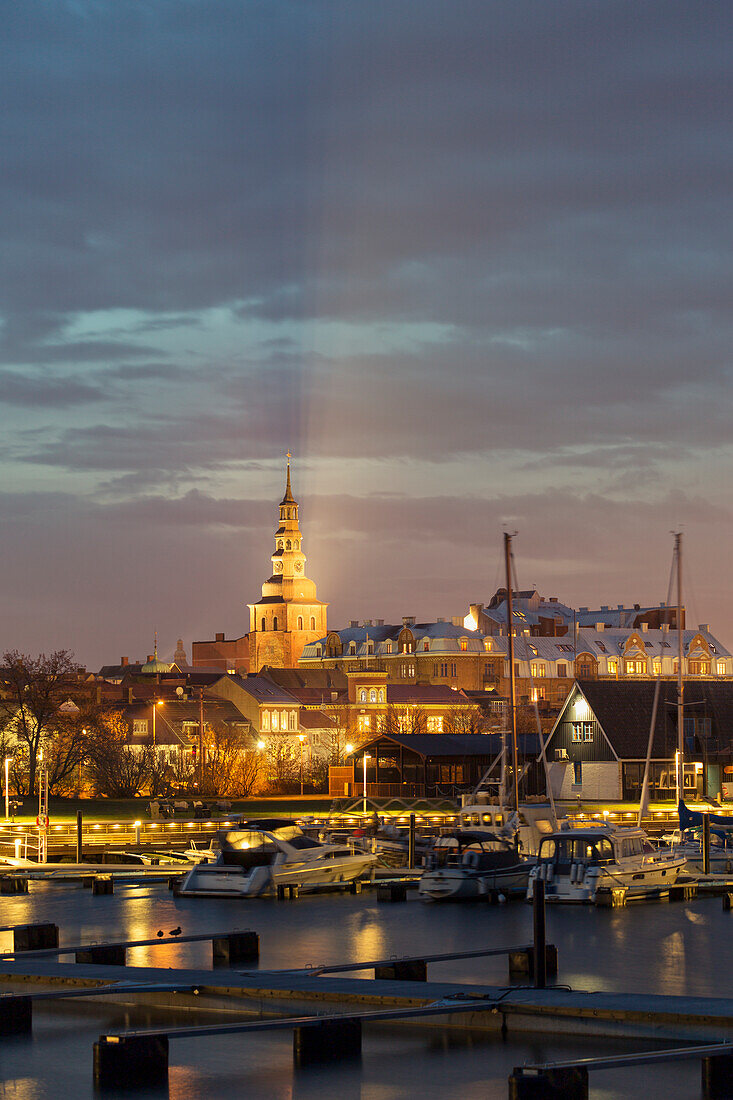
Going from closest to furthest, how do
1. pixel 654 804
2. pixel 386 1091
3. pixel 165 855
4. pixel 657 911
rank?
pixel 386 1091, pixel 657 911, pixel 165 855, pixel 654 804

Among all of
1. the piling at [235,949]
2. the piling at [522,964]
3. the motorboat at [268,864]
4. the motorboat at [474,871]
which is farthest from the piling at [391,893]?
the piling at [522,964]

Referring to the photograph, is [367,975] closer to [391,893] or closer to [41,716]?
[391,893]

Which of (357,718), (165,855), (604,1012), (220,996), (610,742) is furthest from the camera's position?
(357,718)

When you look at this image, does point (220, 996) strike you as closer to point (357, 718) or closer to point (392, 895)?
point (392, 895)

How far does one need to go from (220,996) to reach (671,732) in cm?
7684

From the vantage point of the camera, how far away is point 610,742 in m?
96.8

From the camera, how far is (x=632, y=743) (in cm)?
9700

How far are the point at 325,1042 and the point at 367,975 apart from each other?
784cm

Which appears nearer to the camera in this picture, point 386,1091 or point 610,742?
point 386,1091

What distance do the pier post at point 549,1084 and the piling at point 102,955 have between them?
40.7 ft

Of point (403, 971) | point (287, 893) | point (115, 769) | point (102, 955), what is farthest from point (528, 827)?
point (115, 769)

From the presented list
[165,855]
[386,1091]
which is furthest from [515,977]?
[165,855]

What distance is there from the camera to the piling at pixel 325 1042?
21.0 m

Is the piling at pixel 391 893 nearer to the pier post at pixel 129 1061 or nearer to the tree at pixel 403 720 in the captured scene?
the pier post at pixel 129 1061
